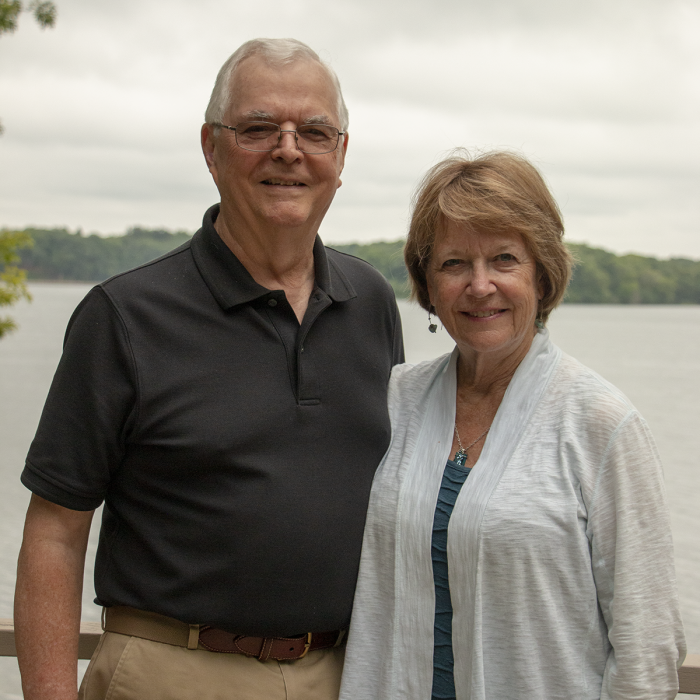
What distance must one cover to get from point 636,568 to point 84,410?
1.38 m

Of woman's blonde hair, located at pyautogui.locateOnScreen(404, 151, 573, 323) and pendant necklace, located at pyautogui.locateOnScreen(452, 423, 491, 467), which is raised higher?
woman's blonde hair, located at pyautogui.locateOnScreen(404, 151, 573, 323)

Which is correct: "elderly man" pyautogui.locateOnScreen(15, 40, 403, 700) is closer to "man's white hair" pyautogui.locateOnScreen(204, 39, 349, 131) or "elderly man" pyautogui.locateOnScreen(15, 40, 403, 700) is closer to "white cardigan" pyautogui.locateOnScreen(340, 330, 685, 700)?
"man's white hair" pyautogui.locateOnScreen(204, 39, 349, 131)

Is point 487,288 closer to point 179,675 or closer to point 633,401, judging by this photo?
point 179,675

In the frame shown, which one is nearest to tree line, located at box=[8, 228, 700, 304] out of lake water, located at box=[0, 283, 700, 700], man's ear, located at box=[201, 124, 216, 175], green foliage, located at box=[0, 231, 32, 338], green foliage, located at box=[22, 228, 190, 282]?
green foliage, located at box=[22, 228, 190, 282]

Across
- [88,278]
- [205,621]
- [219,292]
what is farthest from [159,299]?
[88,278]

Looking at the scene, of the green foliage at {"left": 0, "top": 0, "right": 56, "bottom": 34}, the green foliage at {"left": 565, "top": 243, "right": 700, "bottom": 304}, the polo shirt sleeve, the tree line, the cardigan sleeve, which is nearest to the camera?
the cardigan sleeve

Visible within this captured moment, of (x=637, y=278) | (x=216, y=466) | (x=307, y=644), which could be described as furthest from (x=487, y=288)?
(x=637, y=278)

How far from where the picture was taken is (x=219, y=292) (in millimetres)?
2143

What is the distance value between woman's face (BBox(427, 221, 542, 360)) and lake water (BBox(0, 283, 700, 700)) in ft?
0.44

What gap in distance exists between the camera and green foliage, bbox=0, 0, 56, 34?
31.0ft

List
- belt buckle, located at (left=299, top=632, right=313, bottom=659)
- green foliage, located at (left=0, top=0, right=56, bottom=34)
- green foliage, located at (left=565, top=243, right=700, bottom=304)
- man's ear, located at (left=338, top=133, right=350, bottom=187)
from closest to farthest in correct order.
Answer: belt buckle, located at (left=299, top=632, right=313, bottom=659) < man's ear, located at (left=338, top=133, right=350, bottom=187) < green foliage, located at (left=0, top=0, right=56, bottom=34) < green foliage, located at (left=565, top=243, right=700, bottom=304)

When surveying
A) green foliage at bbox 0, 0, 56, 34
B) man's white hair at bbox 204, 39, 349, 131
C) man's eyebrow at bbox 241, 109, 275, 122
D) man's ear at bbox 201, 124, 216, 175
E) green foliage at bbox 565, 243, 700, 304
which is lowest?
green foliage at bbox 565, 243, 700, 304

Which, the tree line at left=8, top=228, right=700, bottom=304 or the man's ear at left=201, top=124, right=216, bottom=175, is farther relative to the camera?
the tree line at left=8, top=228, right=700, bottom=304

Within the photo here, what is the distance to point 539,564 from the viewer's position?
1.95 metres
